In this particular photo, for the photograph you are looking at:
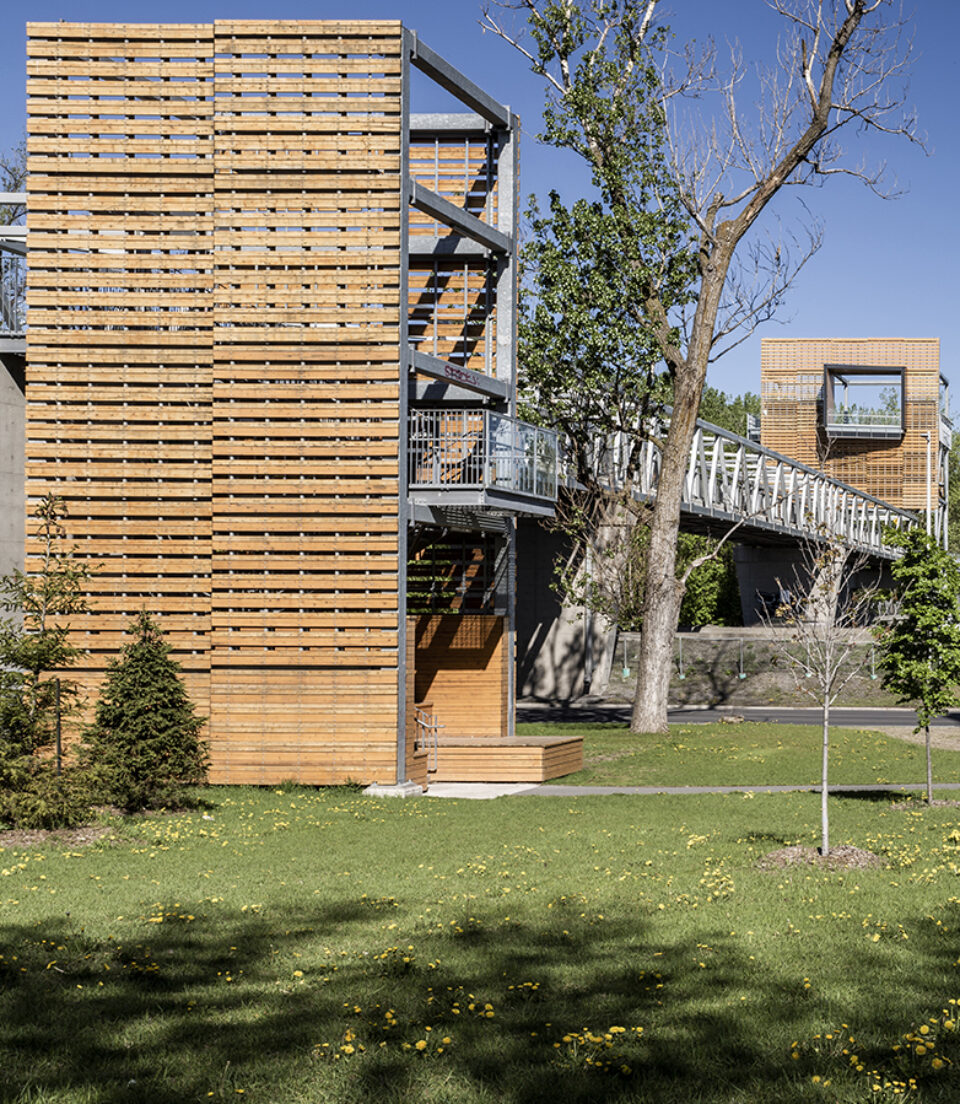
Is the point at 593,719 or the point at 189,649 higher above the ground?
the point at 189,649

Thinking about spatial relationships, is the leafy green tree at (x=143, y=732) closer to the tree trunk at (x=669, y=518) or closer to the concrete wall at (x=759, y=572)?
the tree trunk at (x=669, y=518)

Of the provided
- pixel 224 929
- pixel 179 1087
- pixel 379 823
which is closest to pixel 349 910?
pixel 224 929

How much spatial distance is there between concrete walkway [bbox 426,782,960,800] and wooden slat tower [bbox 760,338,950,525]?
2146 inches

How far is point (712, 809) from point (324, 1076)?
12.4m

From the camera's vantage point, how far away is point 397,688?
19.8m

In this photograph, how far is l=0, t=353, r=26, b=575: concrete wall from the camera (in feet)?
68.3

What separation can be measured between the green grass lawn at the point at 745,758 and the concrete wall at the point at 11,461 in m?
10.1

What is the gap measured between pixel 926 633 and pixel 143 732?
10910 millimetres

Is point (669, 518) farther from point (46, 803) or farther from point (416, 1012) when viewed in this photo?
point (416, 1012)

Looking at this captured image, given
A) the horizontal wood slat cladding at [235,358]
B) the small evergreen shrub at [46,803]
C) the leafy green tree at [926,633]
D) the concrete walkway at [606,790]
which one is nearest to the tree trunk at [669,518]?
the concrete walkway at [606,790]

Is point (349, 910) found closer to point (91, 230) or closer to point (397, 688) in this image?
point (397, 688)

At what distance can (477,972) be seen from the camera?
824 cm

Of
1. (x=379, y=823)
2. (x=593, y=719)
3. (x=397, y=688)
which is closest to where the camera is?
(x=379, y=823)

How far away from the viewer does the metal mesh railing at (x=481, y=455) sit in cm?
2041
